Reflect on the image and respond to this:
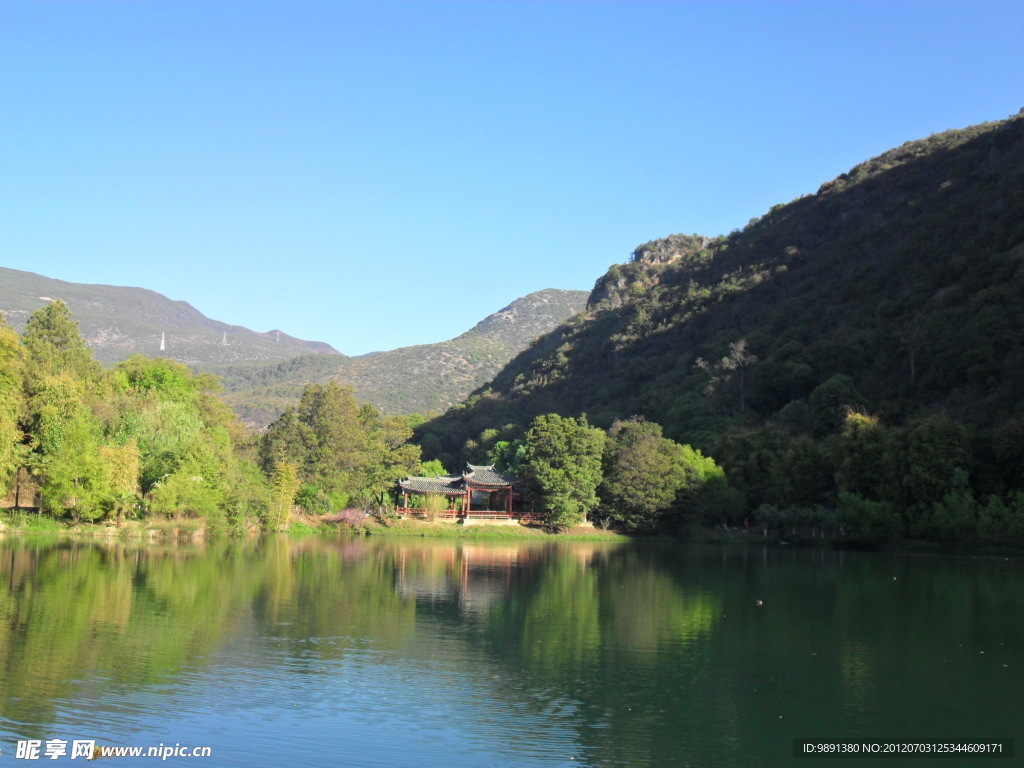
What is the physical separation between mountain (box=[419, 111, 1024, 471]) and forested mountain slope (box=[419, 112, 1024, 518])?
207 millimetres

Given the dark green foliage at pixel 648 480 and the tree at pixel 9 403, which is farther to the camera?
the dark green foliage at pixel 648 480

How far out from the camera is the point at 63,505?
41.8 metres

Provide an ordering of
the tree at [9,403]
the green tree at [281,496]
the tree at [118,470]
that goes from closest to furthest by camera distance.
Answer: the tree at [9,403] < the tree at [118,470] < the green tree at [281,496]

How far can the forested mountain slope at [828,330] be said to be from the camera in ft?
210

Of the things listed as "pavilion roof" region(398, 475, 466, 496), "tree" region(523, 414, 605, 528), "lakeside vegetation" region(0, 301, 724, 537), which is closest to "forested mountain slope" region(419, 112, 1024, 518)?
"lakeside vegetation" region(0, 301, 724, 537)

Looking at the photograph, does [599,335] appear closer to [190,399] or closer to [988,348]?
[988,348]

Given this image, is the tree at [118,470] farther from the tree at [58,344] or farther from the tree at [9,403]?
the tree at [58,344]

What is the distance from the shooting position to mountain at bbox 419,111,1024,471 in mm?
65438

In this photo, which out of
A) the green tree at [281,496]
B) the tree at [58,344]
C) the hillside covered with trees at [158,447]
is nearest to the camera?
the hillside covered with trees at [158,447]

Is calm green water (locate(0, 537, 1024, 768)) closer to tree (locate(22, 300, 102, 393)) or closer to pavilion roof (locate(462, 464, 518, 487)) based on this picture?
tree (locate(22, 300, 102, 393))

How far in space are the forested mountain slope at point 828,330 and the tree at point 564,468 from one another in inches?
436

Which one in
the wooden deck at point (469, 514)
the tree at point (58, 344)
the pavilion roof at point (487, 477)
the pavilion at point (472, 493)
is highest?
the tree at point (58, 344)

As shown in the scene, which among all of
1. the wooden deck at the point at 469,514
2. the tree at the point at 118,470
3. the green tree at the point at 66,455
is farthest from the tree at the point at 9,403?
the wooden deck at the point at 469,514

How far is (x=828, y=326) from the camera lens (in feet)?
291
